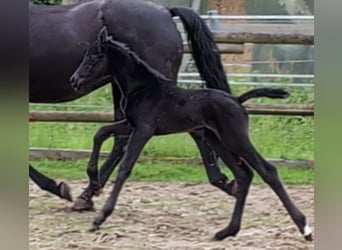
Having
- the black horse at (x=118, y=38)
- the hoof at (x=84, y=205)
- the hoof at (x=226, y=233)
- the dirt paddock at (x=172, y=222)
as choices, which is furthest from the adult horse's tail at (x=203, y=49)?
the hoof at (x=84, y=205)

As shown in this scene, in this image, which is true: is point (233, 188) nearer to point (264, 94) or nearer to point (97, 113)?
point (264, 94)

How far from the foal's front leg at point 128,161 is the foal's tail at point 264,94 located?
1.12ft

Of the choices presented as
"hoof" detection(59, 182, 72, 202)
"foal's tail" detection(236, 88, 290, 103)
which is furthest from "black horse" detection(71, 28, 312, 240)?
"hoof" detection(59, 182, 72, 202)

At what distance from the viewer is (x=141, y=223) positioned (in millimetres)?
2340

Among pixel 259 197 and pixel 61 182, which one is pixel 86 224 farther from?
pixel 259 197

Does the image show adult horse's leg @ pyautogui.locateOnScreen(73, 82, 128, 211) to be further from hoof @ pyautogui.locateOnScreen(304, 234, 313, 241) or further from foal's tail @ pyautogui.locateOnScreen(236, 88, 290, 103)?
hoof @ pyautogui.locateOnScreen(304, 234, 313, 241)

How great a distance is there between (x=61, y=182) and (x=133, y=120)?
1.27ft

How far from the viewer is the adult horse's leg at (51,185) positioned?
2393 mm

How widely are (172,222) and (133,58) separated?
60cm

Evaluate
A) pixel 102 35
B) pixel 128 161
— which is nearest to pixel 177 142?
pixel 128 161

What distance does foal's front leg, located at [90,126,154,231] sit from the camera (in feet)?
7.54

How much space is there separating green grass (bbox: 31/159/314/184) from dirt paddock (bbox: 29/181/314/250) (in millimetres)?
26

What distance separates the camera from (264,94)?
221 centimetres

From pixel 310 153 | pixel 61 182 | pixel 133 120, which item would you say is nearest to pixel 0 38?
pixel 133 120
